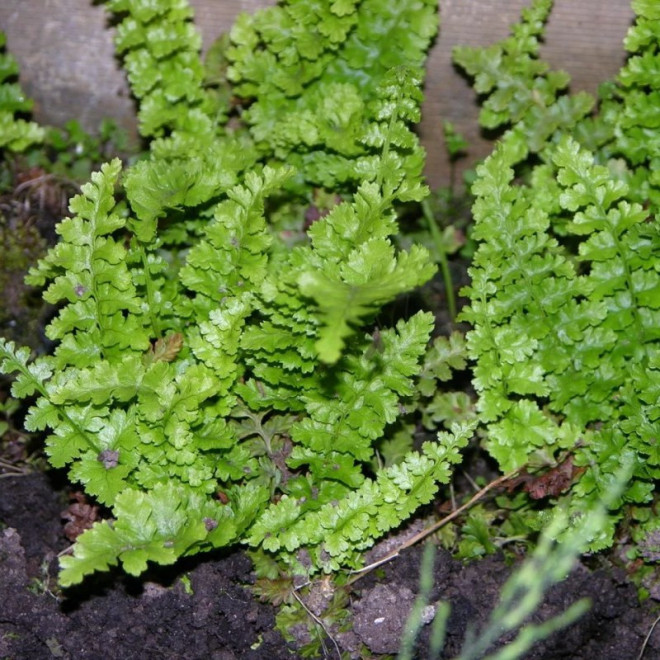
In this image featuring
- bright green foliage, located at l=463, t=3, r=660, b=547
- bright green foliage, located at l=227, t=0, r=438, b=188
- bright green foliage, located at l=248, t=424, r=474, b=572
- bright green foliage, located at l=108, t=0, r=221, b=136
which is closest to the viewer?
bright green foliage, located at l=248, t=424, r=474, b=572

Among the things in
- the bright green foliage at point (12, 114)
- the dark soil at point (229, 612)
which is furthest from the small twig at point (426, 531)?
the bright green foliage at point (12, 114)

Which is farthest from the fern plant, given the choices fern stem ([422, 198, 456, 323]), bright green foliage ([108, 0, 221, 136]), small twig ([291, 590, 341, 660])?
fern stem ([422, 198, 456, 323])

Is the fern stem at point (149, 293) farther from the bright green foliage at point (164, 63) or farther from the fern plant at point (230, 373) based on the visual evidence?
the bright green foliage at point (164, 63)

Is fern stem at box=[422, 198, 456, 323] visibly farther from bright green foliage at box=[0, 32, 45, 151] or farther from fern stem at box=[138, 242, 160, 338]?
bright green foliage at box=[0, 32, 45, 151]

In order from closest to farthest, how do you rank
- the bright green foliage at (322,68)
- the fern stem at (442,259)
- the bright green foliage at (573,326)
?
the bright green foliage at (573,326) < the bright green foliage at (322,68) < the fern stem at (442,259)

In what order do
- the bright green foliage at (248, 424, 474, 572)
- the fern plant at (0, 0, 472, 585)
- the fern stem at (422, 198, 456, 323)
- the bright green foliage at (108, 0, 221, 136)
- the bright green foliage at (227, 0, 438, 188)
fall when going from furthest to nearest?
the fern stem at (422, 198, 456, 323), the bright green foliage at (108, 0, 221, 136), the bright green foliage at (227, 0, 438, 188), the bright green foliage at (248, 424, 474, 572), the fern plant at (0, 0, 472, 585)

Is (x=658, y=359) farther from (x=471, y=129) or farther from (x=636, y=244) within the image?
(x=471, y=129)

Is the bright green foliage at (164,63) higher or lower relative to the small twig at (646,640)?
higher
